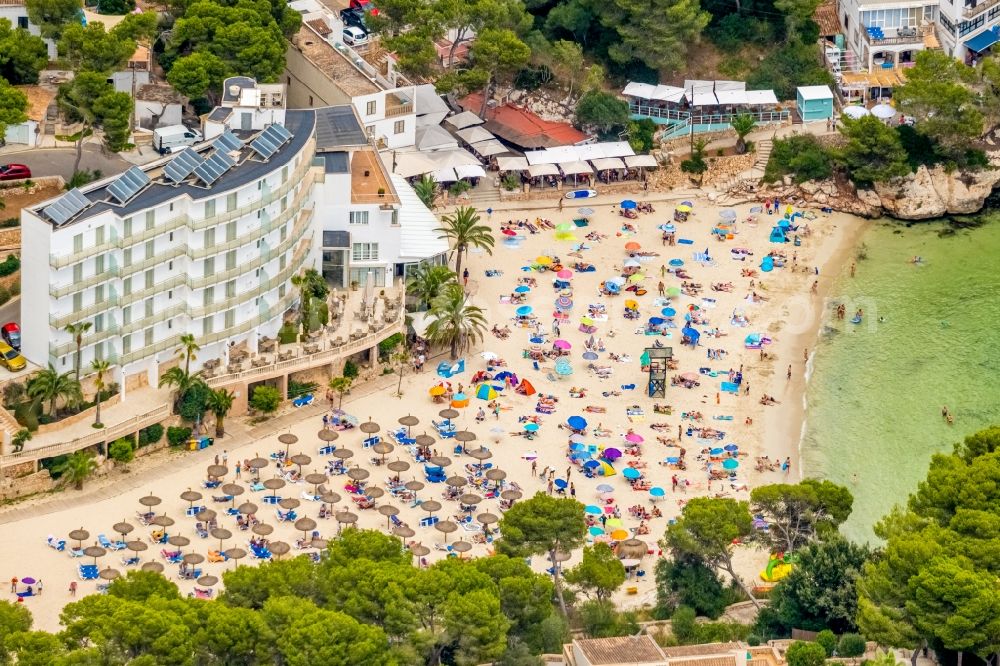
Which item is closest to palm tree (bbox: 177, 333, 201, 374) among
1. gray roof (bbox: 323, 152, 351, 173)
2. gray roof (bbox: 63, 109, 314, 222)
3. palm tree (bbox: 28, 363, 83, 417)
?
palm tree (bbox: 28, 363, 83, 417)

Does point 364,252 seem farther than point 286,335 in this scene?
Yes

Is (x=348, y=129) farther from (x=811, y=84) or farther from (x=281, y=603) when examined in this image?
(x=281, y=603)

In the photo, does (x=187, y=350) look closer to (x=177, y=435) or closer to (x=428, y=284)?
(x=177, y=435)

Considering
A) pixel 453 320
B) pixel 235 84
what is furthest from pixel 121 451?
pixel 235 84

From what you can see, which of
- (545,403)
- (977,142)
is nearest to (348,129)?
(545,403)

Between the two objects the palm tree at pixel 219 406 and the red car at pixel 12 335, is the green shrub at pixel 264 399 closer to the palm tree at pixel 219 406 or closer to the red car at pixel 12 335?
the palm tree at pixel 219 406

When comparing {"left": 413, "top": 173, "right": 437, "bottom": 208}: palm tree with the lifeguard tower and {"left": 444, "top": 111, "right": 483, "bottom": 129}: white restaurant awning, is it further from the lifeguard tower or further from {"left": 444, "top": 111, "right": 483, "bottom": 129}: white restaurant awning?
the lifeguard tower
